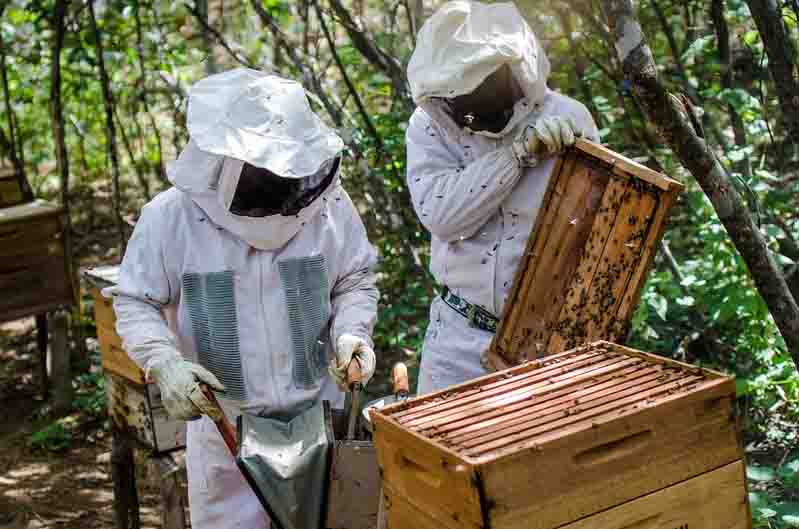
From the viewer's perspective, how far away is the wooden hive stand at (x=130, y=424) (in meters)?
3.32

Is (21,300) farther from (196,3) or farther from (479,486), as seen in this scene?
(479,486)

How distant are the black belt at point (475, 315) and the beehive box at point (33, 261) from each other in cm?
300

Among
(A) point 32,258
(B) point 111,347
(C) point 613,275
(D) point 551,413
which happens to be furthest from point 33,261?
(D) point 551,413

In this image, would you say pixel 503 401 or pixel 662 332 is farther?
pixel 662 332

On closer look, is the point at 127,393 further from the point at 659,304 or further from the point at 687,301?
the point at 687,301

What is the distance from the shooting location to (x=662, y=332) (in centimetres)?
463

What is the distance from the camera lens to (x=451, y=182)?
2.66 m

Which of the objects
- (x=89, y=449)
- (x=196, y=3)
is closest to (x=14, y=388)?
(x=89, y=449)

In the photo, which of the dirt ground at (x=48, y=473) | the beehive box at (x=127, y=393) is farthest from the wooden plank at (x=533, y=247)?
the dirt ground at (x=48, y=473)

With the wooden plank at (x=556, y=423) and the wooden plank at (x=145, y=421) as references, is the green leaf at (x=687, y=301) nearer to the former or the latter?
the wooden plank at (x=145, y=421)

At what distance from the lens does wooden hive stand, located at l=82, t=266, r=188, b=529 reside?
3320 mm

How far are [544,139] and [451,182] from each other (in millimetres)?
280

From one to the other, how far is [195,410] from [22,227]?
3056 mm

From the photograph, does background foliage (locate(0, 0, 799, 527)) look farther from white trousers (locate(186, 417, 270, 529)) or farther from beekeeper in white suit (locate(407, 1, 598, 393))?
white trousers (locate(186, 417, 270, 529))
